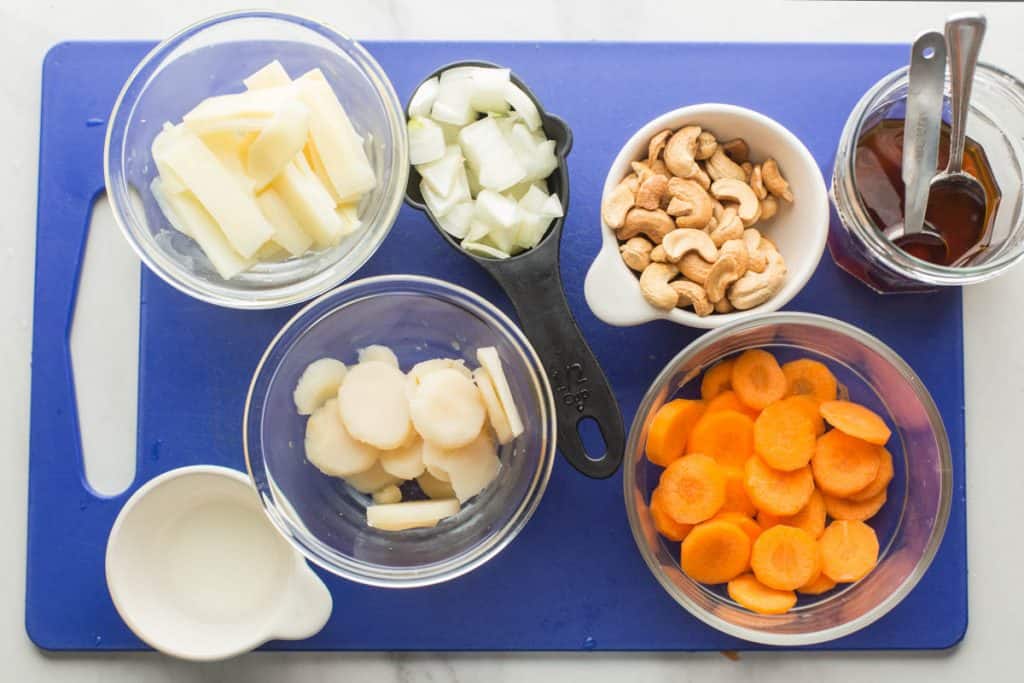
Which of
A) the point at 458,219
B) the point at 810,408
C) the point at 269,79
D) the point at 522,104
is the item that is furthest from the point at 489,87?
the point at 810,408

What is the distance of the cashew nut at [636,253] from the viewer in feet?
3.65

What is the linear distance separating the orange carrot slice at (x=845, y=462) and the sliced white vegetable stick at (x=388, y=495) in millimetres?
545

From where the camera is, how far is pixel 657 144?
113cm

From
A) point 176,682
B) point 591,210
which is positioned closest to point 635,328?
point 591,210

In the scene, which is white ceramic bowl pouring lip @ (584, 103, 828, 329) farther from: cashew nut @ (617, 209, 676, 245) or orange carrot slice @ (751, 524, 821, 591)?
orange carrot slice @ (751, 524, 821, 591)

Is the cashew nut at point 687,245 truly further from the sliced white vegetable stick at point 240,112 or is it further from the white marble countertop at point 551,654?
the sliced white vegetable stick at point 240,112

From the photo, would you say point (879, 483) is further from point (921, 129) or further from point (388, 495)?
point (388, 495)

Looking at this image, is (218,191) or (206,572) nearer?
(218,191)

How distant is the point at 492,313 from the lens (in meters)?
1.17

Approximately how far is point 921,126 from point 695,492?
529 millimetres

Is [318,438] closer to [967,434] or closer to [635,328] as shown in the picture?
[635,328]

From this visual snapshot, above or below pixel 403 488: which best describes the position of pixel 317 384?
above

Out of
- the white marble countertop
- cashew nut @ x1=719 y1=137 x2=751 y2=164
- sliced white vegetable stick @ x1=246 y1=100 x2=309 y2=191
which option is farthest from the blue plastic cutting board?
sliced white vegetable stick @ x1=246 y1=100 x2=309 y2=191

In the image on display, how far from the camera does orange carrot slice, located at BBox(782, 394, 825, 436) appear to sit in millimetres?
1165
